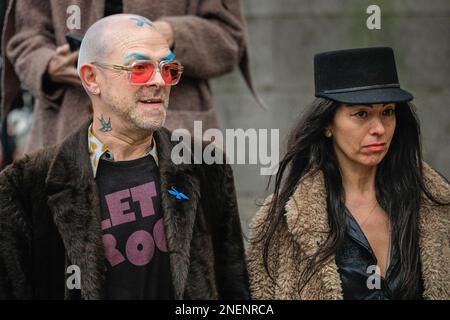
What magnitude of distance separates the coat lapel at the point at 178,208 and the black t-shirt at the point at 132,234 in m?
0.05

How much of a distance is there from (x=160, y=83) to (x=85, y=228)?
66cm

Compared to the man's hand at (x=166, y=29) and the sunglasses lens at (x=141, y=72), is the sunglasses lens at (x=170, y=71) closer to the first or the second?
the sunglasses lens at (x=141, y=72)

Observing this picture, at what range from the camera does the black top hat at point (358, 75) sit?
14.1 feet

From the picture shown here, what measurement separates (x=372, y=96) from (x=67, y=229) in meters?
1.39

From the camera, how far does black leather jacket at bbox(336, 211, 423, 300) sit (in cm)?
421

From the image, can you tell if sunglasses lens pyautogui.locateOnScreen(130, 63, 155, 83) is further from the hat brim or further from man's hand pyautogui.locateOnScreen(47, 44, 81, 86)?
man's hand pyautogui.locateOnScreen(47, 44, 81, 86)

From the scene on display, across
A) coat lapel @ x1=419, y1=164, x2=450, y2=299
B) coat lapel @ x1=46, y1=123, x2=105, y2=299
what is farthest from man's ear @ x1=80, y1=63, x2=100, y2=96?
coat lapel @ x1=419, y1=164, x2=450, y2=299


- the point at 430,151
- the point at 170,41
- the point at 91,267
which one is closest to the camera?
the point at 91,267

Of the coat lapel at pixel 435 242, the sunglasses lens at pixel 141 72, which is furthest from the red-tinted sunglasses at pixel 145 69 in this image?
the coat lapel at pixel 435 242

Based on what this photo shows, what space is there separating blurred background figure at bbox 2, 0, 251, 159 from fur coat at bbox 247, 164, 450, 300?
97 centimetres

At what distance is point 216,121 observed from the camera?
534cm

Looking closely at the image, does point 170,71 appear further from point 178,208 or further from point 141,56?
point 178,208
